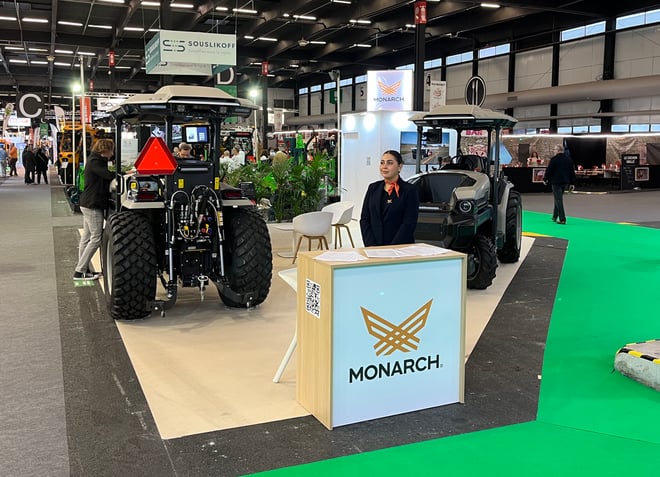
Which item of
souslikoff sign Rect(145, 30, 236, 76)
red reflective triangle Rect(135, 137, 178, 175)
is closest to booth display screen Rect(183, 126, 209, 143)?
red reflective triangle Rect(135, 137, 178, 175)

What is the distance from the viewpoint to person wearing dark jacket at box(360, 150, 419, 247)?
457 centimetres

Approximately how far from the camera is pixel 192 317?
224 inches

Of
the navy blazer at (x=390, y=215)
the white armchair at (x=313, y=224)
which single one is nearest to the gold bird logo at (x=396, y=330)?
the navy blazer at (x=390, y=215)

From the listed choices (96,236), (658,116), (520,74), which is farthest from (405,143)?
(520,74)

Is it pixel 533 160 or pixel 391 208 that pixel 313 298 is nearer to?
pixel 391 208

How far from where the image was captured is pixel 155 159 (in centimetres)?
515

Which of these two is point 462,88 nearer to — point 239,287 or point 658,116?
point 658,116

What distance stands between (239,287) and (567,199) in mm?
15427

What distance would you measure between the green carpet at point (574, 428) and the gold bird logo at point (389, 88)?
738 centimetres

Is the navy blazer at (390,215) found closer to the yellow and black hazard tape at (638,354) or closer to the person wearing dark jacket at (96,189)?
the yellow and black hazard tape at (638,354)

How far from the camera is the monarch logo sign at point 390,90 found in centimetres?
1292

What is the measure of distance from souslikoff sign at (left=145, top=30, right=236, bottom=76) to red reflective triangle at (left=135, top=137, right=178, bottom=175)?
6.11 meters

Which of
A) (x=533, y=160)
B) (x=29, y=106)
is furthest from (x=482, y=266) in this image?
(x=29, y=106)

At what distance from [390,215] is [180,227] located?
185cm
